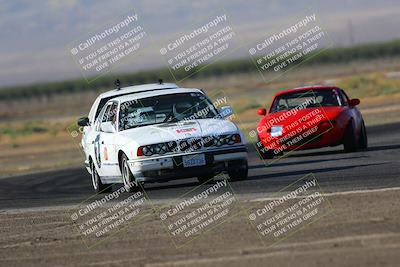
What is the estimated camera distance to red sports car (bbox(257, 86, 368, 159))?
20.5 m

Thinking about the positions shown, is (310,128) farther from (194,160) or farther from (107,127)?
(194,160)

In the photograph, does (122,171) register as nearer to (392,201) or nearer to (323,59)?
(392,201)

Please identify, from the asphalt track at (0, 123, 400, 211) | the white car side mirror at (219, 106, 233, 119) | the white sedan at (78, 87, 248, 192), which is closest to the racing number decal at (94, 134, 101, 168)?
the white sedan at (78, 87, 248, 192)

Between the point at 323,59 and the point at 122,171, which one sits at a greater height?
the point at 122,171

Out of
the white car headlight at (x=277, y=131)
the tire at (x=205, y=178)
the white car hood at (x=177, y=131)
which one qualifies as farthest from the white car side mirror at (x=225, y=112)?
the white car headlight at (x=277, y=131)

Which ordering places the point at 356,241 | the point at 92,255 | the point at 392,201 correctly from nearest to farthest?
the point at 356,241
the point at 92,255
the point at 392,201


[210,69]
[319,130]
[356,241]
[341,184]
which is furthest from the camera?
[210,69]

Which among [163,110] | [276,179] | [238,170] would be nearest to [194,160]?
[238,170]

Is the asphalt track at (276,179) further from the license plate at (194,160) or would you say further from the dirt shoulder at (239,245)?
the dirt shoulder at (239,245)

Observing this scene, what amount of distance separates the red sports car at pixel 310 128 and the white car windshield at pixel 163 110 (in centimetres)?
404

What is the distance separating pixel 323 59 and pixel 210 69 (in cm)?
2361

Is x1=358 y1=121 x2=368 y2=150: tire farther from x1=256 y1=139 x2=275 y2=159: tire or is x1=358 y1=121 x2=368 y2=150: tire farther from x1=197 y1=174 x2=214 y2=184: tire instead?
x1=197 y1=174 x2=214 y2=184: tire

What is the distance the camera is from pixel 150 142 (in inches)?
611

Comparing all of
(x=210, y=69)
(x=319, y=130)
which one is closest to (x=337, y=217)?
(x=319, y=130)
